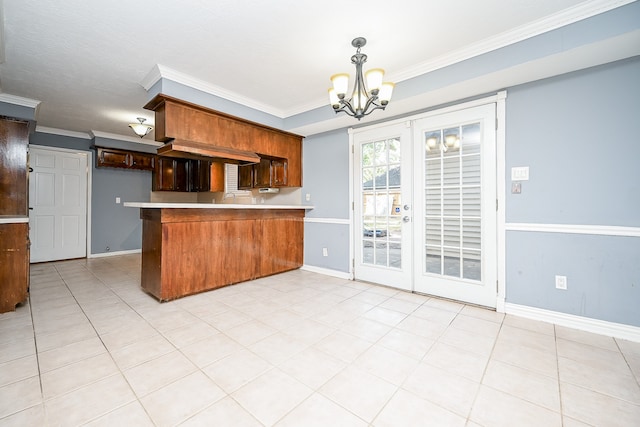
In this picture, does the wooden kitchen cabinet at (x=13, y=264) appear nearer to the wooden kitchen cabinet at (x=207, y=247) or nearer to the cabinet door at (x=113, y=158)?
the wooden kitchen cabinet at (x=207, y=247)

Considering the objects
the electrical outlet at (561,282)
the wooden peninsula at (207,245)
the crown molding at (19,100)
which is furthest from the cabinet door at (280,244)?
the crown molding at (19,100)

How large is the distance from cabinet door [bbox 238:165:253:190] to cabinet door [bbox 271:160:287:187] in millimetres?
702

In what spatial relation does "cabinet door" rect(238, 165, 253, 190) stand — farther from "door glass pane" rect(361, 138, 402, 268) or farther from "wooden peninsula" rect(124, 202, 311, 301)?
"door glass pane" rect(361, 138, 402, 268)

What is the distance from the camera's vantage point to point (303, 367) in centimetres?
180

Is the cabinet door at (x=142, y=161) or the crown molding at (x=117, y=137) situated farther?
the cabinet door at (x=142, y=161)

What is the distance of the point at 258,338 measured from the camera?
219 cm

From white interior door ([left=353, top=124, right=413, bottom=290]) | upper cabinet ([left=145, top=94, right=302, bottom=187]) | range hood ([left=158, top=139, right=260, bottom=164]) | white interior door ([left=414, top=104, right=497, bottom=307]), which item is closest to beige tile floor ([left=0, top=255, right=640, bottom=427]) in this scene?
white interior door ([left=414, top=104, right=497, bottom=307])

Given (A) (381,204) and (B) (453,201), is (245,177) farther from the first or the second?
(B) (453,201)

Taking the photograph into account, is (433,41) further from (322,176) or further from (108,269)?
(108,269)

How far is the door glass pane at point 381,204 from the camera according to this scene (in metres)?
3.51

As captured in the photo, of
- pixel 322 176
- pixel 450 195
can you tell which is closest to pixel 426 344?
pixel 450 195

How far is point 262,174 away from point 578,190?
4.09 m

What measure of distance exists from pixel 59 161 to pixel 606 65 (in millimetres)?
7836

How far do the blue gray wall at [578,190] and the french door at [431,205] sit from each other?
219 millimetres
